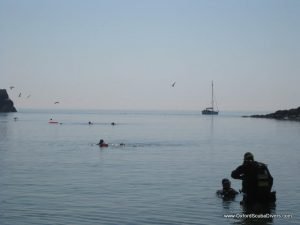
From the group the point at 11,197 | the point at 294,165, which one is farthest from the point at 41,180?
the point at 294,165

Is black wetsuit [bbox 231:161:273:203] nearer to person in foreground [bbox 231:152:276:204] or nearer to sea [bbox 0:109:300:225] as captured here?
person in foreground [bbox 231:152:276:204]

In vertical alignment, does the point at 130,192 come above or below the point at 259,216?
above

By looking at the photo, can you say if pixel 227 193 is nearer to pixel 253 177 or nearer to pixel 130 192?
pixel 253 177

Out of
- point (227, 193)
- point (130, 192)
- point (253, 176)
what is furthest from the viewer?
point (130, 192)

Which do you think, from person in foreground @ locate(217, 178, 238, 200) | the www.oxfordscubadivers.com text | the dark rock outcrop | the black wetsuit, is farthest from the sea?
the dark rock outcrop

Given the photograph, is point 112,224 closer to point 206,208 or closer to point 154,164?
point 206,208

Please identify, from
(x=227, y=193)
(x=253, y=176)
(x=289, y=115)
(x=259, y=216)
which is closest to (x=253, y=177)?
(x=253, y=176)

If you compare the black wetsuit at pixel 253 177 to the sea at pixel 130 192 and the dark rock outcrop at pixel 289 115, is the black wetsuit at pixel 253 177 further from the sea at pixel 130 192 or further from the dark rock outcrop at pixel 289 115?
the dark rock outcrop at pixel 289 115

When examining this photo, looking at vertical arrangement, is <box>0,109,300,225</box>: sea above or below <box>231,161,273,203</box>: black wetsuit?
below

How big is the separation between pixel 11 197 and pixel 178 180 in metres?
9.97

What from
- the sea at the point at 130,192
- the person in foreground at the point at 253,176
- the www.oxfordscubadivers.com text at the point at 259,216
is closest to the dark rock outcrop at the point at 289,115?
the sea at the point at 130,192

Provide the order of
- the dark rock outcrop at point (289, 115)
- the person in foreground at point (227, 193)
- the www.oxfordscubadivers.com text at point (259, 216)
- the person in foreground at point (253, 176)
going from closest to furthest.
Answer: the person in foreground at point (253, 176)
the www.oxfordscubadivers.com text at point (259, 216)
the person in foreground at point (227, 193)
the dark rock outcrop at point (289, 115)

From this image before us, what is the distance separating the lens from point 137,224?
1891cm

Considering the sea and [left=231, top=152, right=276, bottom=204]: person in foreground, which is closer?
[left=231, top=152, right=276, bottom=204]: person in foreground
